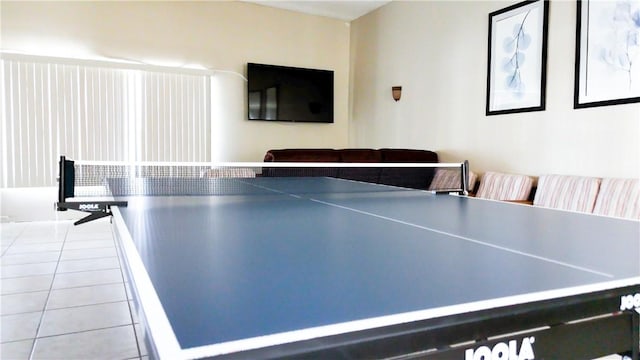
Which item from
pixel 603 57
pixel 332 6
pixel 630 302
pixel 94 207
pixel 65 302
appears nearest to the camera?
pixel 630 302

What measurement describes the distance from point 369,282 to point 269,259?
0.24 m

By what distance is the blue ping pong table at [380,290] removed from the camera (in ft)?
1.83

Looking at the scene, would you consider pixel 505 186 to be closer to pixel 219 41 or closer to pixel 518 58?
pixel 518 58

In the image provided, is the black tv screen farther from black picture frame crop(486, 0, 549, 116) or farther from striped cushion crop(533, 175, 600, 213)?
striped cushion crop(533, 175, 600, 213)

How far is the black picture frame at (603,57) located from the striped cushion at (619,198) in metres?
0.61

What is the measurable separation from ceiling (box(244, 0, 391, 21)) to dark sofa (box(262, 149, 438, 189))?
2.34 metres

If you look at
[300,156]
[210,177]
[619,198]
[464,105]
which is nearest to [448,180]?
[464,105]

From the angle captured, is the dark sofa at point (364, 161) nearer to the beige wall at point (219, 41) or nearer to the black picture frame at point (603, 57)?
the black picture frame at point (603, 57)

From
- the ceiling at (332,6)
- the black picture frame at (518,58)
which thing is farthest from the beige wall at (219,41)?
the black picture frame at (518,58)

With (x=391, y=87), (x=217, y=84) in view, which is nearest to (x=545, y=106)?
(x=391, y=87)

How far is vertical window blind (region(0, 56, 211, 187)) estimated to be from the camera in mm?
5016

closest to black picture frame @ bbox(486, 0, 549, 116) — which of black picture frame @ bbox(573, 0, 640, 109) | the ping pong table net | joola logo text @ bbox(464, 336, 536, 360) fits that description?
black picture frame @ bbox(573, 0, 640, 109)

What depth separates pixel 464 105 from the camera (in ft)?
15.7

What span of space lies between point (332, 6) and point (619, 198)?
4.41 meters
